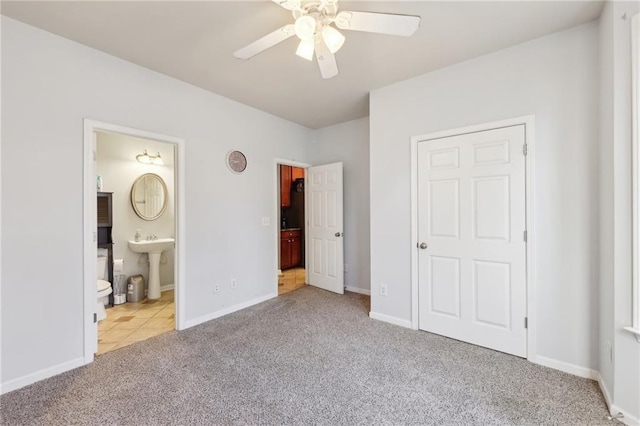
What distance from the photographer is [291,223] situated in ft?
20.4

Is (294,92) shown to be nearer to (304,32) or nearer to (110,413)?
(304,32)

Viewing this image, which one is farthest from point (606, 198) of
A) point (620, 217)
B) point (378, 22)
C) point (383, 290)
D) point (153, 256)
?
point (153, 256)

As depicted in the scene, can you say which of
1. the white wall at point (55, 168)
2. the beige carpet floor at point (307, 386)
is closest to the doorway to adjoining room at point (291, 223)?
the white wall at point (55, 168)

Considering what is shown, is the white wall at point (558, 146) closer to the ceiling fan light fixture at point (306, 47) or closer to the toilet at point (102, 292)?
the ceiling fan light fixture at point (306, 47)

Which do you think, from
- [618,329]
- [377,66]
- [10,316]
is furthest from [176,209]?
[618,329]

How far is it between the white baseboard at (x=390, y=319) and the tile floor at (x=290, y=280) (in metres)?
1.50

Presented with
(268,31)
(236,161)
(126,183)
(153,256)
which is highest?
(268,31)

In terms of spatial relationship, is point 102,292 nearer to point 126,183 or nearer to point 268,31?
point 126,183

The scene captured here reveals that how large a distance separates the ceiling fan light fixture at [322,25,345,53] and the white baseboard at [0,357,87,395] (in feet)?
9.77

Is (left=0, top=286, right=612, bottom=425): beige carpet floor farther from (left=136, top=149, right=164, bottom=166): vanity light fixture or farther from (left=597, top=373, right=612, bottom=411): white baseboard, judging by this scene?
(left=136, top=149, right=164, bottom=166): vanity light fixture

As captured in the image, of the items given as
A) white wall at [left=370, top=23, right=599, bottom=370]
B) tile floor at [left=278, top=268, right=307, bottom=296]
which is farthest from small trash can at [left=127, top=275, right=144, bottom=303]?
white wall at [left=370, top=23, right=599, bottom=370]

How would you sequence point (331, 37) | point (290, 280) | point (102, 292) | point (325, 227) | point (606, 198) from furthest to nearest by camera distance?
point (290, 280), point (325, 227), point (102, 292), point (606, 198), point (331, 37)

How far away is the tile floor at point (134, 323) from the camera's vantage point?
8.73 ft

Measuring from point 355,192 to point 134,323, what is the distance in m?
3.22
